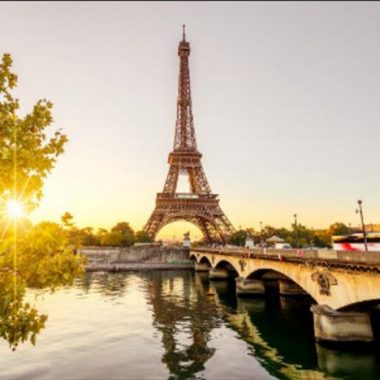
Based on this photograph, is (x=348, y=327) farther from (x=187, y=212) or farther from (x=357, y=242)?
(x=187, y=212)

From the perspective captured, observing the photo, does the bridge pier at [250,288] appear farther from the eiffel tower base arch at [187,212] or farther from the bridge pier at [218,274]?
the eiffel tower base arch at [187,212]

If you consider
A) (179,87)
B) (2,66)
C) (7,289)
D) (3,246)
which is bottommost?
(7,289)

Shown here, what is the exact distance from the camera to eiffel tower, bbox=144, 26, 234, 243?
8638 centimetres

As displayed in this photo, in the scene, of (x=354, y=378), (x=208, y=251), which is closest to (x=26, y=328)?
(x=354, y=378)

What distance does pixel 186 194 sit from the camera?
8894 centimetres

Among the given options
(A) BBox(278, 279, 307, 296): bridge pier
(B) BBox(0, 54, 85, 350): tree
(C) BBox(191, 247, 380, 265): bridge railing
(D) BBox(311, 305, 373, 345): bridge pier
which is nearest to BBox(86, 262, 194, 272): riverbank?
(A) BBox(278, 279, 307, 296): bridge pier

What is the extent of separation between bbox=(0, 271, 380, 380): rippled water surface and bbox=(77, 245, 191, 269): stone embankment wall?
49503 mm

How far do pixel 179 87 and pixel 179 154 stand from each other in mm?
21604

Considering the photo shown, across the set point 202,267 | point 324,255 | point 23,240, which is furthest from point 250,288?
point 202,267

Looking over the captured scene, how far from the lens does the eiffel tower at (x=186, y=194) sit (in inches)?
3401

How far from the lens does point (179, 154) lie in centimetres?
9138

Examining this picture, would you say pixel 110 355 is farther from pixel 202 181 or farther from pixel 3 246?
pixel 202 181

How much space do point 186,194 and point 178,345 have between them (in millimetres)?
67963

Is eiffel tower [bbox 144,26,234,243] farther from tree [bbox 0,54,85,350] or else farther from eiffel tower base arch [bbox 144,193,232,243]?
tree [bbox 0,54,85,350]
